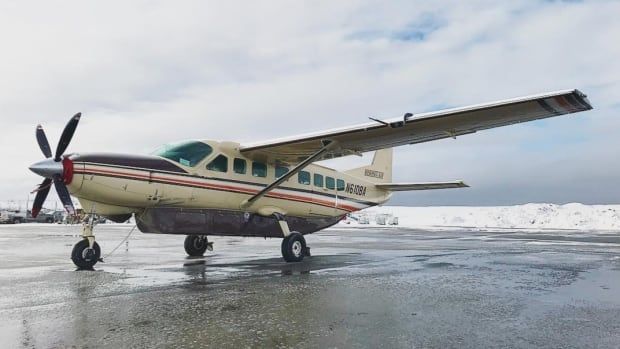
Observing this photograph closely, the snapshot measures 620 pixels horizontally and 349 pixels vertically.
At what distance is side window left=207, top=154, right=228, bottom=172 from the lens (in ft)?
38.3

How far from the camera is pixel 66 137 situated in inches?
379

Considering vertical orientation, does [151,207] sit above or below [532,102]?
below

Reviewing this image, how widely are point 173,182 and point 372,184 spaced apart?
850cm

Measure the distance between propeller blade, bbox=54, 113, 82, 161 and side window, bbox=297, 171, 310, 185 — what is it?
6.19 metres

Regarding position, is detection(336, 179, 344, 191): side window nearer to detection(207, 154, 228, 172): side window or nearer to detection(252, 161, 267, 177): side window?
detection(252, 161, 267, 177): side window

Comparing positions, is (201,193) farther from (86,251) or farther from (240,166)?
(86,251)

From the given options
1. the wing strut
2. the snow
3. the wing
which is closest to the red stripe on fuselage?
the wing strut

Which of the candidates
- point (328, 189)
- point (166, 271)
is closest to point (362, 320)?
point (166, 271)

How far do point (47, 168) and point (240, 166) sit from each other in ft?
15.3

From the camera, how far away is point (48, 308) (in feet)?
18.9

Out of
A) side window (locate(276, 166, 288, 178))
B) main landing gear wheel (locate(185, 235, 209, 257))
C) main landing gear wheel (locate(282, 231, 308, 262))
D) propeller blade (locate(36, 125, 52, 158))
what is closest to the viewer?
propeller blade (locate(36, 125, 52, 158))

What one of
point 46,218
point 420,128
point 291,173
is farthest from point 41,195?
point 46,218

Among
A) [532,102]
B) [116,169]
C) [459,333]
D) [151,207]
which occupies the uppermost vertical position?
[532,102]

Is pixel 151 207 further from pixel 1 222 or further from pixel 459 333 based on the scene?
pixel 1 222
